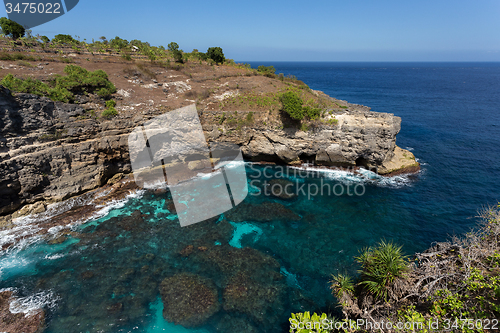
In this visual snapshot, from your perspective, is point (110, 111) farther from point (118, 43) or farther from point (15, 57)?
point (118, 43)

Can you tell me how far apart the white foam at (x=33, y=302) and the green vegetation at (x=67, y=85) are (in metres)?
21.2

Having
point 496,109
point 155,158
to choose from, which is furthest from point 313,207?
point 496,109

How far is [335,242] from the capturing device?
72.4 ft

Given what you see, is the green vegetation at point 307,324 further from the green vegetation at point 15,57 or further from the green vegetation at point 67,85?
the green vegetation at point 15,57

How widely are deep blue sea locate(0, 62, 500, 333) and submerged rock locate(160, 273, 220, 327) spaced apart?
477 mm

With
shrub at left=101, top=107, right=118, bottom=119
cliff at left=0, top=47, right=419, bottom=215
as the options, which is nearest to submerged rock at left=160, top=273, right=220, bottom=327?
cliff at left=0, top=47, right=419, bottom=215

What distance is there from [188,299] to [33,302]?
11.2 meters

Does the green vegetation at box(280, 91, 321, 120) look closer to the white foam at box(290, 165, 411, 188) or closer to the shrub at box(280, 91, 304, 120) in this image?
the shrub at box(280, 91, 304, 120)

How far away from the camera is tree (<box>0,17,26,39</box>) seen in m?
39.1

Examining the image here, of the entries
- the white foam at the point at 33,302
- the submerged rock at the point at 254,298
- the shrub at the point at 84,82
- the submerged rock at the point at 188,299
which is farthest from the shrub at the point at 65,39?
the submerged rock at the point at 254,298

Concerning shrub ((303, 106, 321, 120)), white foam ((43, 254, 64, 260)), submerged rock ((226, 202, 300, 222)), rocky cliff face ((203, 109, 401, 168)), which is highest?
shrub ((303, 106, 321, 120))

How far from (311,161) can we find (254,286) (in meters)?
23.9

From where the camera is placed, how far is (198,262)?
19.9 metres

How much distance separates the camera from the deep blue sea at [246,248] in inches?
637
